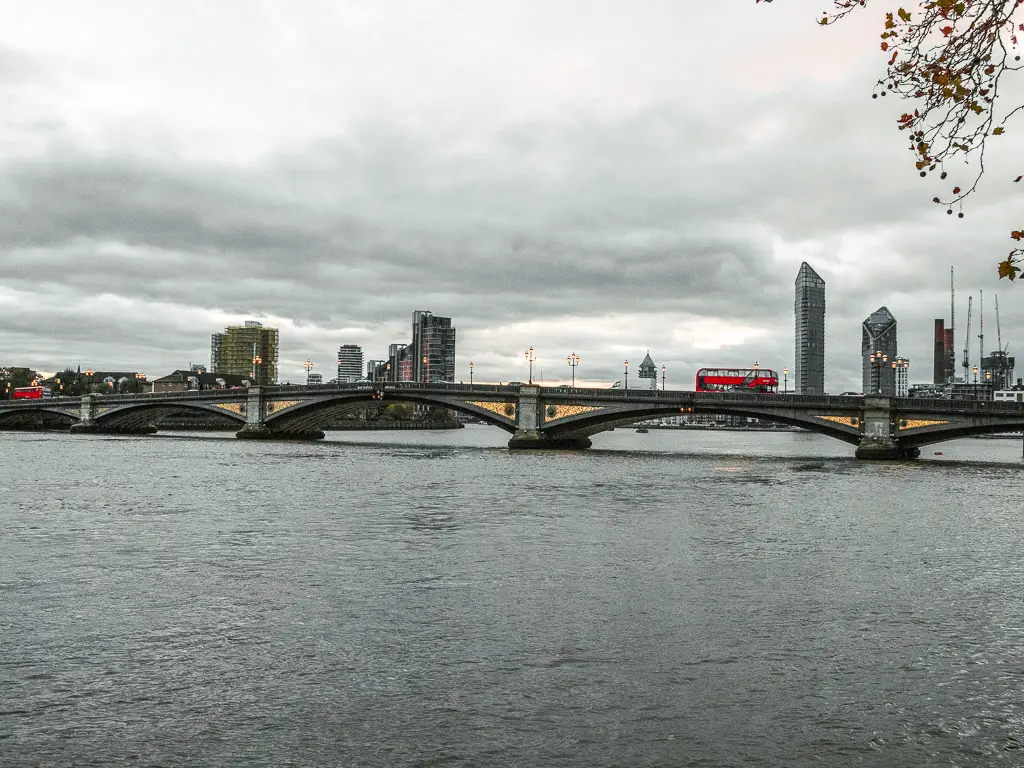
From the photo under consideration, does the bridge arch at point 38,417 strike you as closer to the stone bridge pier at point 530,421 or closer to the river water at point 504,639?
the stone bridge pier at point 530,421

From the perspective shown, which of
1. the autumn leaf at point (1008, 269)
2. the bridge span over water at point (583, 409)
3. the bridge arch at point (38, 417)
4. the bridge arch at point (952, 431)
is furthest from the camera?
the bridge arch at point (38, 417)

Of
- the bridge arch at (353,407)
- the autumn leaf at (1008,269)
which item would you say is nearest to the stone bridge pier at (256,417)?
the bridge arch at (353,407)

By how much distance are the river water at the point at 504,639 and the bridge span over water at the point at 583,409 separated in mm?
50320

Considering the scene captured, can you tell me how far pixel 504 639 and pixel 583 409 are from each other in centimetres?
7826

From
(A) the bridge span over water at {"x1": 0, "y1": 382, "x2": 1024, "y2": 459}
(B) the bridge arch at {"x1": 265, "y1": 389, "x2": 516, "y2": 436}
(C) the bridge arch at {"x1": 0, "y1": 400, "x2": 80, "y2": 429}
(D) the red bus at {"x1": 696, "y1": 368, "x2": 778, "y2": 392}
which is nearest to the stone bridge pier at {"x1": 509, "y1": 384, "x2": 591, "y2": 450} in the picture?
(A) the bridge span over water at {"x1": 0, "y1": 382, "x2": 1024, "y2": 459}

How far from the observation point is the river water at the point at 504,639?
413 inches

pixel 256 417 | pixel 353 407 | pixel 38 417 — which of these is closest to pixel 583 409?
pixel 353 407


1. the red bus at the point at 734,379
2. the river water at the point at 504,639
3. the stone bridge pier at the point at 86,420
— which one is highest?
the red bus at the point at 734,379

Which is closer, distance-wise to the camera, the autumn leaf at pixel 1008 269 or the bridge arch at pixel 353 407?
the autumn leaf at pixel 1008 269

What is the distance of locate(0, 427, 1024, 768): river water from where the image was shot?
10.5 m

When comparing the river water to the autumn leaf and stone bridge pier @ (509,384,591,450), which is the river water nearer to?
the autumn leaf

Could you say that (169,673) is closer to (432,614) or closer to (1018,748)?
(432,614)

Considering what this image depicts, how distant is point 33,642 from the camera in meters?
14.3

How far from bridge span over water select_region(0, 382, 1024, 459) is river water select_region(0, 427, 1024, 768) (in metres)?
50.3
